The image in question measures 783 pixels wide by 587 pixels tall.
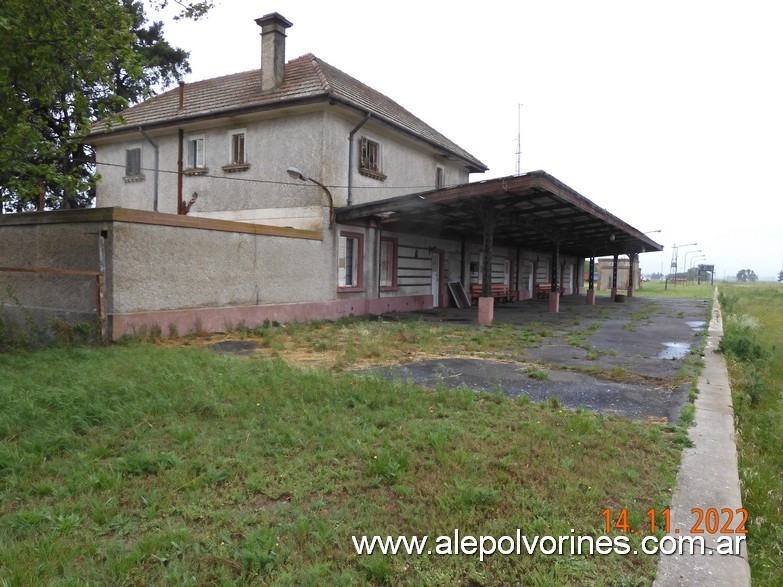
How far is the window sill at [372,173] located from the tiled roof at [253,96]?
1652 mm

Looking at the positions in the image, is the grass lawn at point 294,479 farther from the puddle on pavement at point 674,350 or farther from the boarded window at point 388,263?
the boarded window at point 388,263

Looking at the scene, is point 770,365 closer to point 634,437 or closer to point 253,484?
point 634,437

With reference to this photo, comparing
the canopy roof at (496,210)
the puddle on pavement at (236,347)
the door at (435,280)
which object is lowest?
the puddle on pavement at (236,347)

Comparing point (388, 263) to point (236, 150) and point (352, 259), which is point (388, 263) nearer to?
point (352, 259)

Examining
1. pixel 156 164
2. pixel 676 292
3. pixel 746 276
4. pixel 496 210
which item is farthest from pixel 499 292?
pixel 746 276

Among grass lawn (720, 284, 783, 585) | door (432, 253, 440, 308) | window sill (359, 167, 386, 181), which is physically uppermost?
window sill (359, 167, 386, 181)

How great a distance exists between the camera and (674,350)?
983cm

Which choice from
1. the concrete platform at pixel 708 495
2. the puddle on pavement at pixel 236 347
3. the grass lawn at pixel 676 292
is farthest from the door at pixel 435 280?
the grass lawn at pixel 676 292

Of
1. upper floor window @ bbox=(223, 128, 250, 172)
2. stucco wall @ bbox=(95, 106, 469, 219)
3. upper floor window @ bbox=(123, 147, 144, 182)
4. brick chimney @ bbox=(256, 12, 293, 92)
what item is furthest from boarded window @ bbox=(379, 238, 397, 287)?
upper floor window @ bbox=(123, 147, 144, 182)

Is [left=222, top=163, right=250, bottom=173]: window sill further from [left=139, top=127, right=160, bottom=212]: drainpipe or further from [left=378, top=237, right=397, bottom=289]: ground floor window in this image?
[left=378, top=237, right=397, bottom=289]: ground floor window

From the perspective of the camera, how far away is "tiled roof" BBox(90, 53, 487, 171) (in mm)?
14102

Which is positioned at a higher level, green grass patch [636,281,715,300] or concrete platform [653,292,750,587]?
green grass patch [636,281,715,300]

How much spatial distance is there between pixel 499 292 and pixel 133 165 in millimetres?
16831
